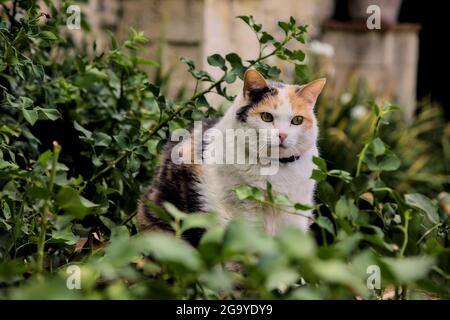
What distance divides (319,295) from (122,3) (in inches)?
183

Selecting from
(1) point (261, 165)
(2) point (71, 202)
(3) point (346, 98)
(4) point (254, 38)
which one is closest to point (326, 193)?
(2) point (71, 202)

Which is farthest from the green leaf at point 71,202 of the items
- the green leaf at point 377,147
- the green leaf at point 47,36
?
the green leaf at point 47,36

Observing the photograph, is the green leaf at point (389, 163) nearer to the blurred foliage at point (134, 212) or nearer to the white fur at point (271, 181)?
the blurred foliage at point (134, 212)

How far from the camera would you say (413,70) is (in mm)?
7098

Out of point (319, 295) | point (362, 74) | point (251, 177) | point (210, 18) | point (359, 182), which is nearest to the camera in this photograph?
point (319, 295)

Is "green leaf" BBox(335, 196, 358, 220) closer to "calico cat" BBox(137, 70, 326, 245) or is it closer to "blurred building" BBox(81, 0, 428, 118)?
"calico cat" BBox(137, 70, 326, 245)

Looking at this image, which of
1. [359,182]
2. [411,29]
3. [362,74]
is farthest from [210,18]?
[359,182]

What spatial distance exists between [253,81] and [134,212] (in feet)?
1.64

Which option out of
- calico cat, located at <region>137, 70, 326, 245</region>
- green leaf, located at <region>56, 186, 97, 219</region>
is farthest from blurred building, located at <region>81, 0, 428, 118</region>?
green leaf, located at <region>56, 186, 97, 219</region>

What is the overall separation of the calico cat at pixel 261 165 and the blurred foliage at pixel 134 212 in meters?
0.07

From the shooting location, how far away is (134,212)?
195cm

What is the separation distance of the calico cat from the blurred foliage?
0.07 m

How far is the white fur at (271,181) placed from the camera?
1.96 meters

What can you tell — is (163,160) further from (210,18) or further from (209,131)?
(210,18)
